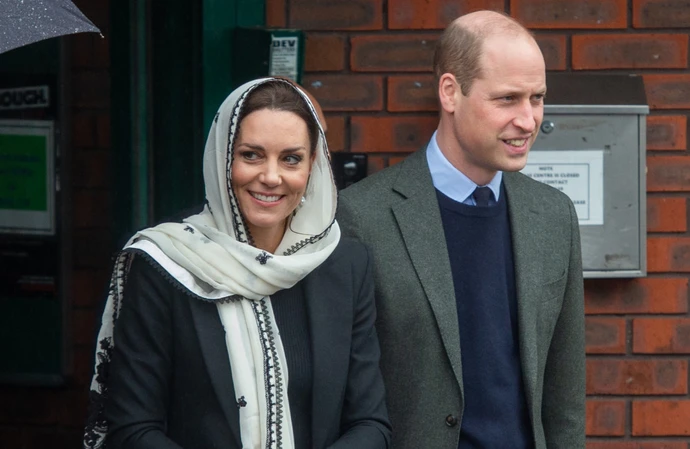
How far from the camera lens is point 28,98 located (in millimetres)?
4270

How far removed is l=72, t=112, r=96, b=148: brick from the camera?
168 inches

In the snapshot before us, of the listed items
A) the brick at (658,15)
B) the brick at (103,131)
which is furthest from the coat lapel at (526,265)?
the brick at (103,131)

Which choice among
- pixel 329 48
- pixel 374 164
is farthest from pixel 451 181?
pixel 329 48

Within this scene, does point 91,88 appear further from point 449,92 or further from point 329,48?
point 449,92

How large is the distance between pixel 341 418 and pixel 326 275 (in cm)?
30

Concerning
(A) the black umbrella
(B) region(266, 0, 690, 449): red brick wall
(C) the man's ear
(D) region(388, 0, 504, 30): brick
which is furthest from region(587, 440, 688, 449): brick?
(A) the black umbrella

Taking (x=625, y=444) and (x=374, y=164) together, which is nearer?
(x=374, y=164)

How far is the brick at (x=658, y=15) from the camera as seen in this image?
13.5 ft

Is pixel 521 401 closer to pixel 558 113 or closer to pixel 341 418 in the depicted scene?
pixel 341 418

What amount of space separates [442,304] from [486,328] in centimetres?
12

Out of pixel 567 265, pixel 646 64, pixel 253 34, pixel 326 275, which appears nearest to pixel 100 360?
pixel 326 275

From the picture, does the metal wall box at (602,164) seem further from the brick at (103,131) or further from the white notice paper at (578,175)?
the brick at (103,131)

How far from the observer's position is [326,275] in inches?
115

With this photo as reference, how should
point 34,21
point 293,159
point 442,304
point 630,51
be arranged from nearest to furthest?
1. point 34,21
2. point 293,159
3. point 442,304
4. point 630,51
